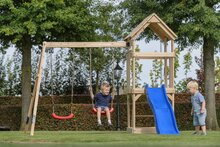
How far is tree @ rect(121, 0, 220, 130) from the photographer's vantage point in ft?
72.0

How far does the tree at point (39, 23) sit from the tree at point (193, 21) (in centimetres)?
173

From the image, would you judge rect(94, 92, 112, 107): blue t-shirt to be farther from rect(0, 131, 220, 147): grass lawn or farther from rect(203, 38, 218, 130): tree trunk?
rect(203, 38, 218, 130): tree trunk

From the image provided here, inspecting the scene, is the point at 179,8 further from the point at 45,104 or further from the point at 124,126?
the point at 45,104

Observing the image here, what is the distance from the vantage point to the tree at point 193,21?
72.0 feet

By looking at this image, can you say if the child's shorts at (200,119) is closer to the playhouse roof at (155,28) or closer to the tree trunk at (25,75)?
the playhouse roof at (155,28)

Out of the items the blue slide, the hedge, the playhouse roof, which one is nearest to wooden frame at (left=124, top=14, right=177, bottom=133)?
the playhouse roof

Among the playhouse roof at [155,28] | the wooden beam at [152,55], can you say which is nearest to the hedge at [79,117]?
the playhouse roof at [155,28]

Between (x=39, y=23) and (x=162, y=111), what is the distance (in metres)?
6.58

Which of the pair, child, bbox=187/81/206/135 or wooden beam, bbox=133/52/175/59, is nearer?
child, bbox=187/81/206/135

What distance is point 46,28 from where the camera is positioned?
2227cm

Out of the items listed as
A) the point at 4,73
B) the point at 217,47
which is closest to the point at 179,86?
the point at 217,47

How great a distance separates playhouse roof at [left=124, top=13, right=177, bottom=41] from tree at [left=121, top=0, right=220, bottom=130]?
2083 mm

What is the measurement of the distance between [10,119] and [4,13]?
181 inches

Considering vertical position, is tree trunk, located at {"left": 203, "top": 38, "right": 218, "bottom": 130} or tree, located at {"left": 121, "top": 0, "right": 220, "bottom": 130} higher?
tree, located at {"left": 121, "top": 0, "right": 220, "bottom": 130}
